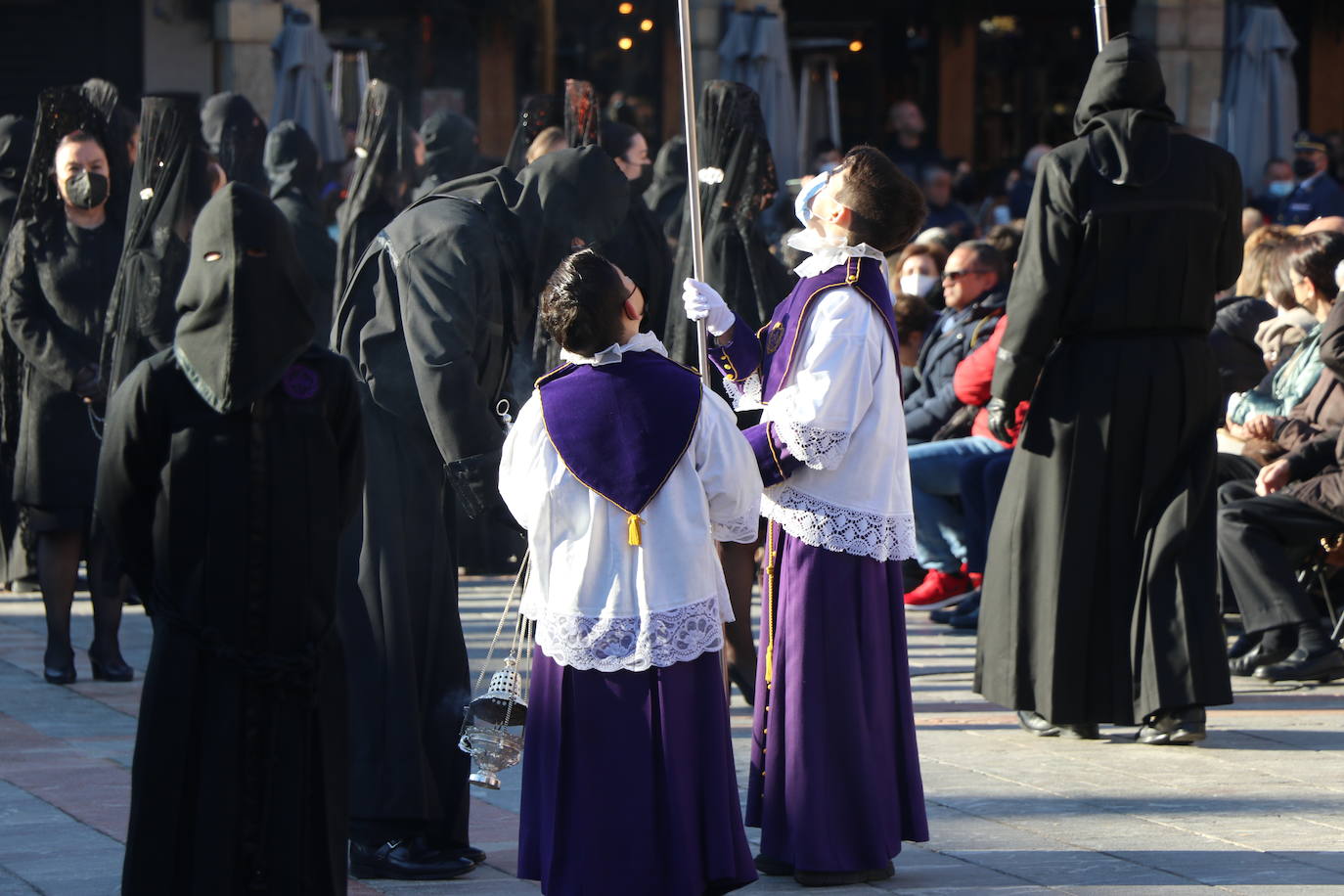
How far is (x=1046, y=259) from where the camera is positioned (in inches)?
262

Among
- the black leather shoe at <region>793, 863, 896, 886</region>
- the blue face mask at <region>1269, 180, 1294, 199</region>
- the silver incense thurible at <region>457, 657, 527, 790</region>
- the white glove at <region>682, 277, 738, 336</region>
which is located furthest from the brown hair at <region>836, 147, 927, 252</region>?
the blue face mask at <region>1269, 180, 1294, 199</region>

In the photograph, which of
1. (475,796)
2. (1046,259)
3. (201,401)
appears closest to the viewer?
(201,401)

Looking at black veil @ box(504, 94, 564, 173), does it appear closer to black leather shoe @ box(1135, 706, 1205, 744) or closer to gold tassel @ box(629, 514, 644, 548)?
black leather shoe @ box(1135, 706, 1205, 744)

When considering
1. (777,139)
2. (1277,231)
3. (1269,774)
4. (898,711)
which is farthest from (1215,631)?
(777,139)

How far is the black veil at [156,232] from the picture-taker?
7977 millimetres

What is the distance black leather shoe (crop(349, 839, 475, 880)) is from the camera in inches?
204

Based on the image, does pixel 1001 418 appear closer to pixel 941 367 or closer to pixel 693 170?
pixel 693 170

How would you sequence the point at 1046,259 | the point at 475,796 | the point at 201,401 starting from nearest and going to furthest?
the point at 201,401
the point at 475,796
the point at 1046,259

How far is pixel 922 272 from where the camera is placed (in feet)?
36.8

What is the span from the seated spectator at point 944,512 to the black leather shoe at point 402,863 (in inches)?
186

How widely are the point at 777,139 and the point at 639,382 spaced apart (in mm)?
13937

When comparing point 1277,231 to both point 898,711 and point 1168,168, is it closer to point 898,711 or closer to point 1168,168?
point 1168,168

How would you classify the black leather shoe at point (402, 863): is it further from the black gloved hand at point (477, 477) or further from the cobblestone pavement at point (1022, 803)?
the black gloved hand at point (477, 477)

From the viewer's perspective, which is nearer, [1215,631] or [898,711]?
[898,711]
